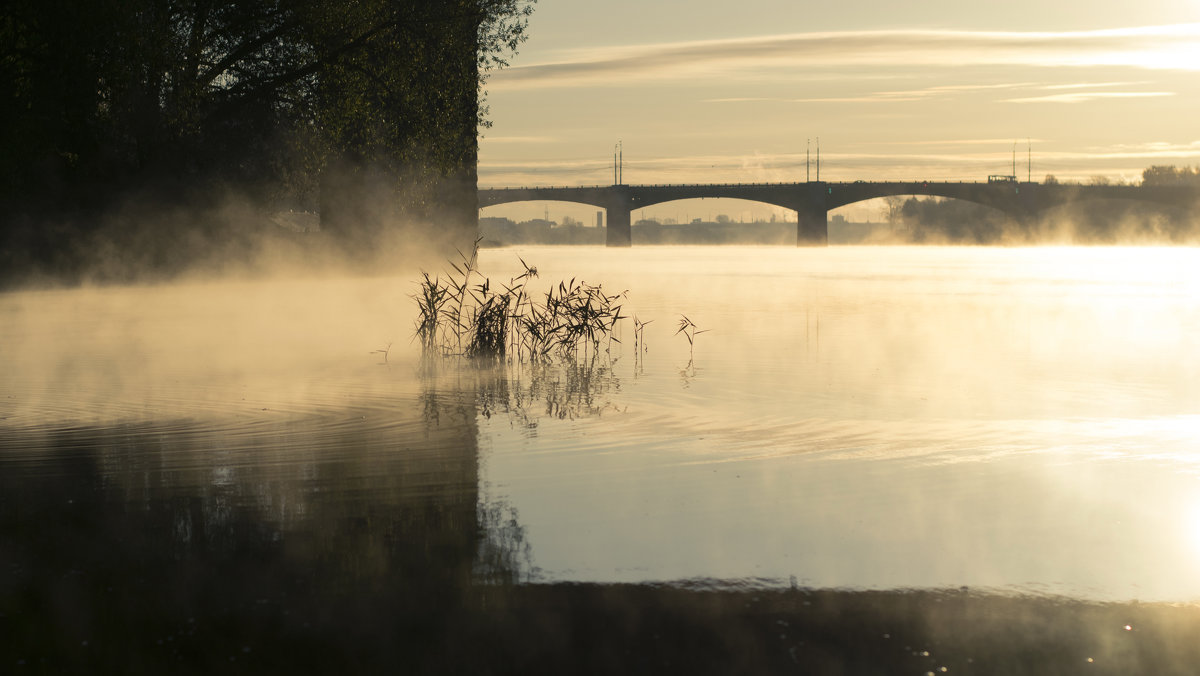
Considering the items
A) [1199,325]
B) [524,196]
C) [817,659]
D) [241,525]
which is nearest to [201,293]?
[1199,325]

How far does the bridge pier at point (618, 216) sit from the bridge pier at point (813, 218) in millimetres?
16160

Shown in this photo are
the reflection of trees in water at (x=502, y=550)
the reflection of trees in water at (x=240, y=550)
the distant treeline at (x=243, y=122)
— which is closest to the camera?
the reflection of trees in water at (x=240, y=550)

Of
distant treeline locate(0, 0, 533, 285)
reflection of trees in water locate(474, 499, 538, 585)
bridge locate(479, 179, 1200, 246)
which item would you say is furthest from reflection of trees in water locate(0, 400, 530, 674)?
bridge locate(479, 179, 1200, 246)

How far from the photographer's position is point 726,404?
13.2 metres

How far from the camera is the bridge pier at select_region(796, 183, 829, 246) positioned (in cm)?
12181

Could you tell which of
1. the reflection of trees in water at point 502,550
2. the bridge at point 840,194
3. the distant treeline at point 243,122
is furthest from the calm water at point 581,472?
the bridge at point 840,194

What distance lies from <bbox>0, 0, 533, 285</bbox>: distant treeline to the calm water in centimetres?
879

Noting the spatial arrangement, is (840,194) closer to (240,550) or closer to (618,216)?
(618,216)

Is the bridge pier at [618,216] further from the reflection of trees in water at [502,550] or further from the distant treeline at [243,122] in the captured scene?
the reflection of trees in water at [502,550]

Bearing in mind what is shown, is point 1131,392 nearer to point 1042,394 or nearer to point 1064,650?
point 1042,394

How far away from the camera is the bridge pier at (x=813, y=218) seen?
122 meters

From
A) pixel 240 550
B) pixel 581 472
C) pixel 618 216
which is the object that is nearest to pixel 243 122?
pixel 581 472

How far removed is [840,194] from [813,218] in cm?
364

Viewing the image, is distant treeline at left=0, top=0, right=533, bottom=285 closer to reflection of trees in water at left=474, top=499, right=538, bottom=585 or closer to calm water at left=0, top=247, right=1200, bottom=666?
calm water at left=0, top=247, right=1200, bottom=666
